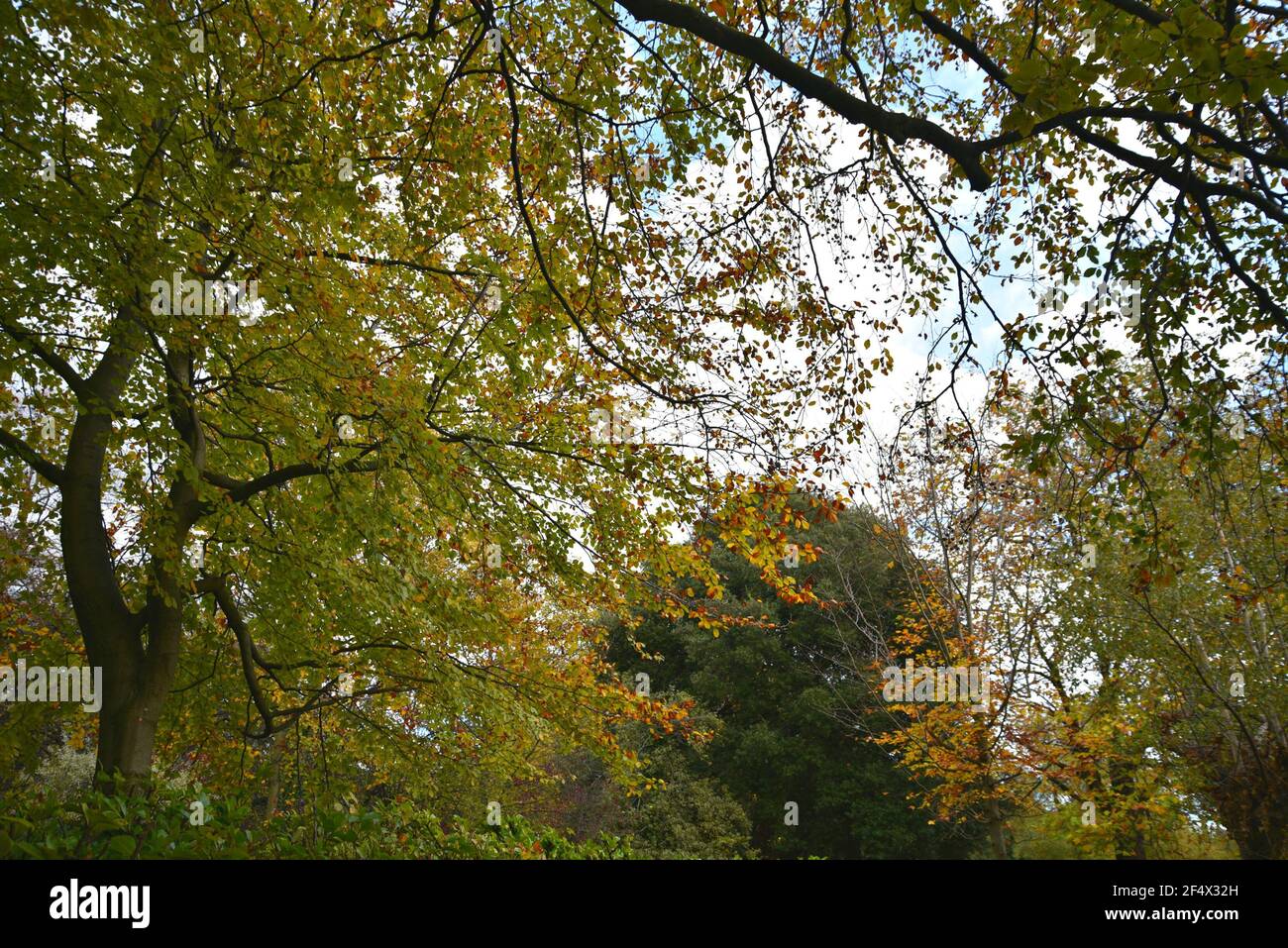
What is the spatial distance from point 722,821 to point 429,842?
1460 centimetres

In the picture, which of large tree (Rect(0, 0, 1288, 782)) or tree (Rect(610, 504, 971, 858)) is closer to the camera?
large tree (Rect(0, 0, 1288, 782))

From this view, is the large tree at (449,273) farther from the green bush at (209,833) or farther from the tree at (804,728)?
the tree at (804,728)

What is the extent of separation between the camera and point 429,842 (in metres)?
5.77

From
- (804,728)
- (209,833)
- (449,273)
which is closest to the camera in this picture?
(209,833)

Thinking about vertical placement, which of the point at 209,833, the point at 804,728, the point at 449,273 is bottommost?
the point at 804,728

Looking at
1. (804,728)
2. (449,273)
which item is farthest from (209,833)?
(804,728)

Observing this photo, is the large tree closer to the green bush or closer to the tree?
the green bush

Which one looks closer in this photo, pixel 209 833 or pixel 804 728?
pixel 209 833

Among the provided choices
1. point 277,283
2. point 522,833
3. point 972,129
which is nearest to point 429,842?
point 522,833

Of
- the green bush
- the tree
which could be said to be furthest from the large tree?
the tree

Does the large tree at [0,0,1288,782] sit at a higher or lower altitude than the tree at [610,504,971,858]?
higher

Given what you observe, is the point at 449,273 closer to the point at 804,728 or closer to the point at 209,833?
the point at 209,833
